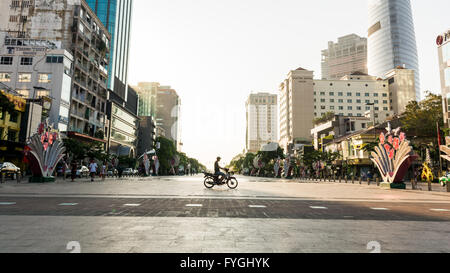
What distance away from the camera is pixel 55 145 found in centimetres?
2302

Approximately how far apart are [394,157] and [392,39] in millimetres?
164950

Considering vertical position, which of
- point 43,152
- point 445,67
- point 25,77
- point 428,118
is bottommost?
point 43,152

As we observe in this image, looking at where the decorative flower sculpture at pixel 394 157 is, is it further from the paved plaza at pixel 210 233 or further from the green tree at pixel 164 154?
the green tree at pixel 164 154

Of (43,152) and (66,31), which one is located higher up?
(66,31)

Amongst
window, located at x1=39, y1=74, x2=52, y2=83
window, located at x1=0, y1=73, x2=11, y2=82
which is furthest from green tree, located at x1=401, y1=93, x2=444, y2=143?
window, located at x1=0, y1=73, x2=11, y2=82

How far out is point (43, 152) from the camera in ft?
72.0

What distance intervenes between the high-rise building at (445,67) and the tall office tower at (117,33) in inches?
3447

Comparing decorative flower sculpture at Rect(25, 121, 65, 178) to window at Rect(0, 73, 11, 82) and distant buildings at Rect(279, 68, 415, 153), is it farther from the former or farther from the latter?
distant buildings at Rect(279, 68, 415, 153)

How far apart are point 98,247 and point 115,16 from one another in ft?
354

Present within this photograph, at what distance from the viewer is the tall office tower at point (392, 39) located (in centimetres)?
15475

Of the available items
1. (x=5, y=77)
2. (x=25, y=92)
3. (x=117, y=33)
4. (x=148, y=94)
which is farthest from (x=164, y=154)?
(x=148, y=94)

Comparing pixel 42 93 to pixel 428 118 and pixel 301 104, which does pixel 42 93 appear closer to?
pixel 428 118


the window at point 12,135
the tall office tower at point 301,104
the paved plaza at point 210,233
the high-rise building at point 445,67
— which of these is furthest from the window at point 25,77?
the tall office tower at point 301,104
